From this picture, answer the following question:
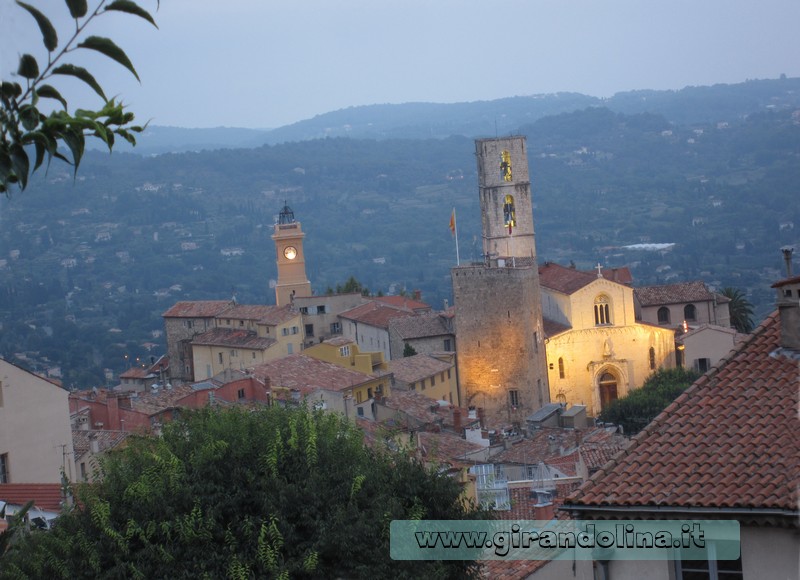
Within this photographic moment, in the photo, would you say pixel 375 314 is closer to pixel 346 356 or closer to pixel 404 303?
pixel 404 303

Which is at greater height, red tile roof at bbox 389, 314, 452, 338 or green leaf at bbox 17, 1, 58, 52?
green leaf at bbox 17, 1, 58, 52

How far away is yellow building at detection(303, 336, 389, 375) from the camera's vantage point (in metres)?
43.3

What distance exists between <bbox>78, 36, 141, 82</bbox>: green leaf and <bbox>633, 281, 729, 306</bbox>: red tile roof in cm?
5136

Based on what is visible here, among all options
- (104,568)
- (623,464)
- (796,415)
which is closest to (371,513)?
(104,568)

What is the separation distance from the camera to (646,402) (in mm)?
41938

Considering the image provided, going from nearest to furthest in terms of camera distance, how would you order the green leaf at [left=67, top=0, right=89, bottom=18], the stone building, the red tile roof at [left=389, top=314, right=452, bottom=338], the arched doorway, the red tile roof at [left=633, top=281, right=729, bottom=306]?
the green leaf at [left=67, top=0, right=89, bottom=18] < the stone building < the arched doorway < the red tile roof at [left=389, top=314, right=452, bottom=338] < the red tile roof at [left=633, top=281, right=729, bottom=306]

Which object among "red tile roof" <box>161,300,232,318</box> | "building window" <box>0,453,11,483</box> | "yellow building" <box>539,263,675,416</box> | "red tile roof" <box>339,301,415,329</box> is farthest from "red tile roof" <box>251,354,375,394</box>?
"red tile roof" <box>161,300,232,318</box>

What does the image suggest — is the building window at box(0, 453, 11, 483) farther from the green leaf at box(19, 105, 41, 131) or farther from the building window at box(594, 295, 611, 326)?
the building window at box(594, 295, 611, 326)

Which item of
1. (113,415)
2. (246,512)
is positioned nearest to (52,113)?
(246,512)

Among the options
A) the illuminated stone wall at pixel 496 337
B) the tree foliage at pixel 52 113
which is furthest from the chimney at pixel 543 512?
the illuminated stone wall at pixel 496 337

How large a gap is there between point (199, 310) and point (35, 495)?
42849mm

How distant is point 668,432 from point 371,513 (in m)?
4.08

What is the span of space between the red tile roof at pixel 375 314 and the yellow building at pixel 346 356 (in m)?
7.81

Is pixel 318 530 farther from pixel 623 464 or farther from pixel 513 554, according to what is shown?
pixel 623 464
